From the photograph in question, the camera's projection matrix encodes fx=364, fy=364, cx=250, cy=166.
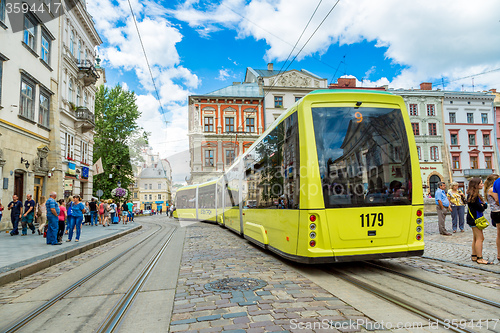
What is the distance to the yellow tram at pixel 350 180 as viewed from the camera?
6016 millimetres

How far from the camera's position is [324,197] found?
19.8 feet

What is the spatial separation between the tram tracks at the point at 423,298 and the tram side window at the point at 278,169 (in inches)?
63.6

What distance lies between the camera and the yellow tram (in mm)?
6016

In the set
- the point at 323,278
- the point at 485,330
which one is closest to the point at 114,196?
the point at 323,278

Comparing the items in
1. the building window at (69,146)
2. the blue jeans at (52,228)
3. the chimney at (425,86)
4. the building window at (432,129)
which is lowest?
the blue jeans at (52,228)

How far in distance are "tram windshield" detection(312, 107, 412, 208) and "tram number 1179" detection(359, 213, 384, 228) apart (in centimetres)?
19

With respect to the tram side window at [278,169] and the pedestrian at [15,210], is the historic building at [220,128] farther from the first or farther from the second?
the tram side window at [278,169]

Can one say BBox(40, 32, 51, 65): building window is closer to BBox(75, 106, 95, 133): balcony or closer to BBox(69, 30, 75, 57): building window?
BBox(69, 30, 75, 57): building window

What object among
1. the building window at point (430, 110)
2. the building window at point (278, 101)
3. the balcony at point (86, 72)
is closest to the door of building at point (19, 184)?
the balcony at point (86, 72)

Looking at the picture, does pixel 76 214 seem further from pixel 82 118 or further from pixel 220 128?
pixel 220 128

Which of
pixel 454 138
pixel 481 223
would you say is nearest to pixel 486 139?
pixel 454 138

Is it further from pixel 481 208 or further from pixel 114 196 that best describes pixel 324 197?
pixel 114 196

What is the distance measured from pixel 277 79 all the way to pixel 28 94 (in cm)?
3498

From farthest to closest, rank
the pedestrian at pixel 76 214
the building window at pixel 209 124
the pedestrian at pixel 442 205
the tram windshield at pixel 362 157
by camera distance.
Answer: the building window at pixel 209 124
the pedestrian at pixel 76 214
the pedestrian at pixel 442 205
the tram windshield at pixel 362 157
